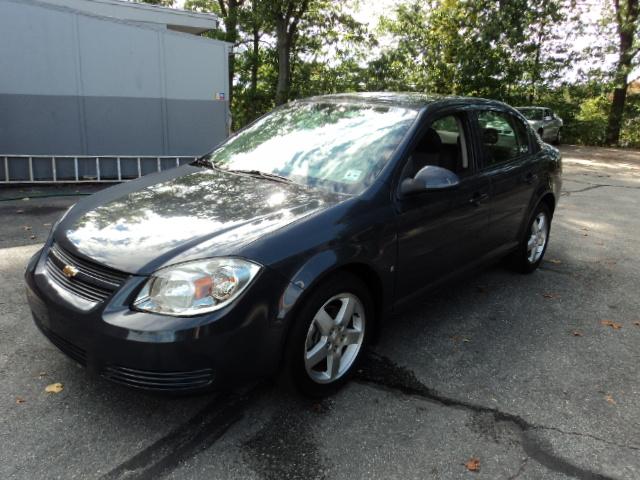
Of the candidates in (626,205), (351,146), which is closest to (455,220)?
(351,146)

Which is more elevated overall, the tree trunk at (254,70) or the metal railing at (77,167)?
the tree trunk at (254,70)

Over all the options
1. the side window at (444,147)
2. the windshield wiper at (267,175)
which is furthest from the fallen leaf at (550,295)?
the windshield wiper at (267,175)

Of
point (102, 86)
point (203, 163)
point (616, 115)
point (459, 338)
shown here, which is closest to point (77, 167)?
point (102, 86)

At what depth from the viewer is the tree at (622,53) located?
22375 mm

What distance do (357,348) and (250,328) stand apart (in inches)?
35.6

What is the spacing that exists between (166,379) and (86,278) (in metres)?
0.66

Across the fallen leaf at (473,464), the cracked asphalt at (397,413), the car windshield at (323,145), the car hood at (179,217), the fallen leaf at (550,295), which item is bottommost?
the fallen leaf at (473,464)

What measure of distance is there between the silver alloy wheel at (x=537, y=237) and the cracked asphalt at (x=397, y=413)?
88 centimetres

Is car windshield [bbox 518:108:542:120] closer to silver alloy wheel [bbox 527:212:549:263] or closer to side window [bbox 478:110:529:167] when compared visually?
silver alloy wheel [bbox 527:212:549:263]

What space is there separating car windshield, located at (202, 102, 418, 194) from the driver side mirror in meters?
0.20

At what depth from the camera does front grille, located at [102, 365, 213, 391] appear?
243 centimetres

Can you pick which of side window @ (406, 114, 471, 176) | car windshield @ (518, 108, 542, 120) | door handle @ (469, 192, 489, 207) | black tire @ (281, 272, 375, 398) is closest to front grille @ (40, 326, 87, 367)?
black tire @ (281, 272, 375, 398)

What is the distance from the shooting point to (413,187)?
325cm

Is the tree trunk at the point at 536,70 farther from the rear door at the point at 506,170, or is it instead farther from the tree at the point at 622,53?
the rear door at the point at 506,170
